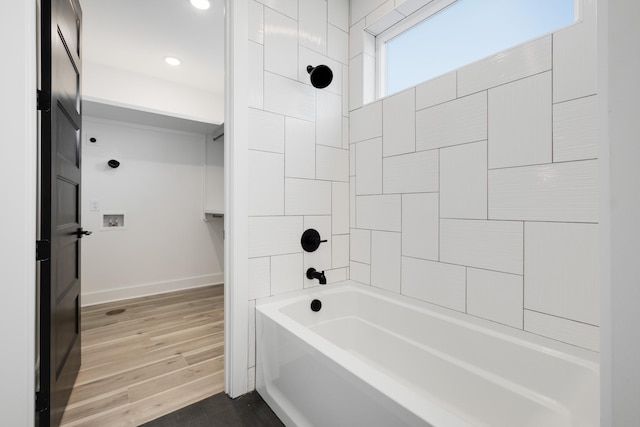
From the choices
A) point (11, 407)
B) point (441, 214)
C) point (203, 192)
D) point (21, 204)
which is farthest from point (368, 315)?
point (203, 192)

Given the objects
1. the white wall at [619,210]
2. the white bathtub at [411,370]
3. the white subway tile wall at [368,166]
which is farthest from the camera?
the white subway tile wall at [368,166]

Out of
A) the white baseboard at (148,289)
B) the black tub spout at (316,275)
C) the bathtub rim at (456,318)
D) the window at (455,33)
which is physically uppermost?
the window at (455,33)

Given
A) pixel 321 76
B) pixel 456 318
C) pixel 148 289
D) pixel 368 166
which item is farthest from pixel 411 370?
pixel 148 289

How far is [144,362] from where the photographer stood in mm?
1951

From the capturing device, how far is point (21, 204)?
1.05m

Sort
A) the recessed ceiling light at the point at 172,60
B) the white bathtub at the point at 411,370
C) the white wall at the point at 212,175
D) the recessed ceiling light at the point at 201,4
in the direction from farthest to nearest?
the white wall at the point at 212,175 < the recessed ceiling light at the point at 172,60 < the recessed ceiling light at the point at 201,4 < the white bathtub at the point at 411,370

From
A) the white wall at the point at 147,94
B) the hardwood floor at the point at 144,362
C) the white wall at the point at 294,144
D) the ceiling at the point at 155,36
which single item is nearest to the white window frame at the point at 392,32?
the white wall at the point at 294,144

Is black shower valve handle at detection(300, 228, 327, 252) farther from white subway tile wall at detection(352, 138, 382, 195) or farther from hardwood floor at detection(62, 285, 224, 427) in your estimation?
hardwood floor at detection(62, 285, 224, 427)

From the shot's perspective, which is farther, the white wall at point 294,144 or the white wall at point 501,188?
the white wall at point 294,144

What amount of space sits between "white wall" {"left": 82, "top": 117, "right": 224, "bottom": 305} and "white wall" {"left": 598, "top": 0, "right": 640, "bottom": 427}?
3907 mm

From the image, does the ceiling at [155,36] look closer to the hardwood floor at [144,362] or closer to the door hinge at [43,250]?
the door hinge at [43,250]

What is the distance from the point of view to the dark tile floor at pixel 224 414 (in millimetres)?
1388

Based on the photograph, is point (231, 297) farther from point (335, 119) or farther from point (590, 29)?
point (590, 29)

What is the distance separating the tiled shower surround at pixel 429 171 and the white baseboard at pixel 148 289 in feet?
7.91
